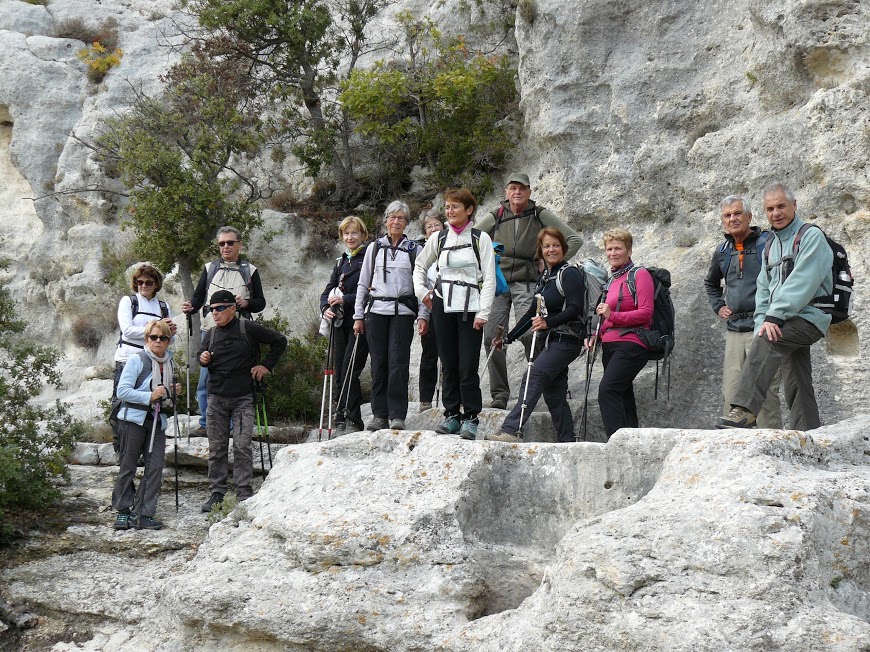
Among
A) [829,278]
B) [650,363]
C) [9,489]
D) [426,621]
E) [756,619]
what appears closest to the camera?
[756,619]

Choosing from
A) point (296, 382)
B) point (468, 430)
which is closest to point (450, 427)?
point (468, 430)

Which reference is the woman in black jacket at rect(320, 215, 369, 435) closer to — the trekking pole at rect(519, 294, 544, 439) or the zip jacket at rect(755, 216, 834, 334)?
the trekking pole at rect(519, 294, 544, 439)

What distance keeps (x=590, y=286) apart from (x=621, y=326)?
2.01 ft

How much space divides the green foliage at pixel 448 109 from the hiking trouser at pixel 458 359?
6664 millimetres

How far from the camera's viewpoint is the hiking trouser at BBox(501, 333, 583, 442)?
716cm

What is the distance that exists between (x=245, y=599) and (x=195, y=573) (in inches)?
20.7

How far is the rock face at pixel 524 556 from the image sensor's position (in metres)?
3.98

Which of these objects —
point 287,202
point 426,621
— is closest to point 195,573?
point 426,621

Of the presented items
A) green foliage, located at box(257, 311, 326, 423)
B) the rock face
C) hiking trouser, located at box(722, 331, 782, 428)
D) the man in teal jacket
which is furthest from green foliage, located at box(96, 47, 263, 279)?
the man in teal jacket

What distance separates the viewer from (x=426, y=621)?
497 cm

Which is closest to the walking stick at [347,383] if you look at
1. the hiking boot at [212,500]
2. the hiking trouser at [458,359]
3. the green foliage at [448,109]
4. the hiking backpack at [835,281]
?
the hiking boot at [212,500]

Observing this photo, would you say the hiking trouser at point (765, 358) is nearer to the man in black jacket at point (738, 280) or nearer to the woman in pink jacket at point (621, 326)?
the man in black jacket at point (738, 280)

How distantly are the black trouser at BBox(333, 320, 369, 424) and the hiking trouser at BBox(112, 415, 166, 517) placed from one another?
202 cm

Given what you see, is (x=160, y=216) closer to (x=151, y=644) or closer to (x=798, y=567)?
(x=151, y=644)
